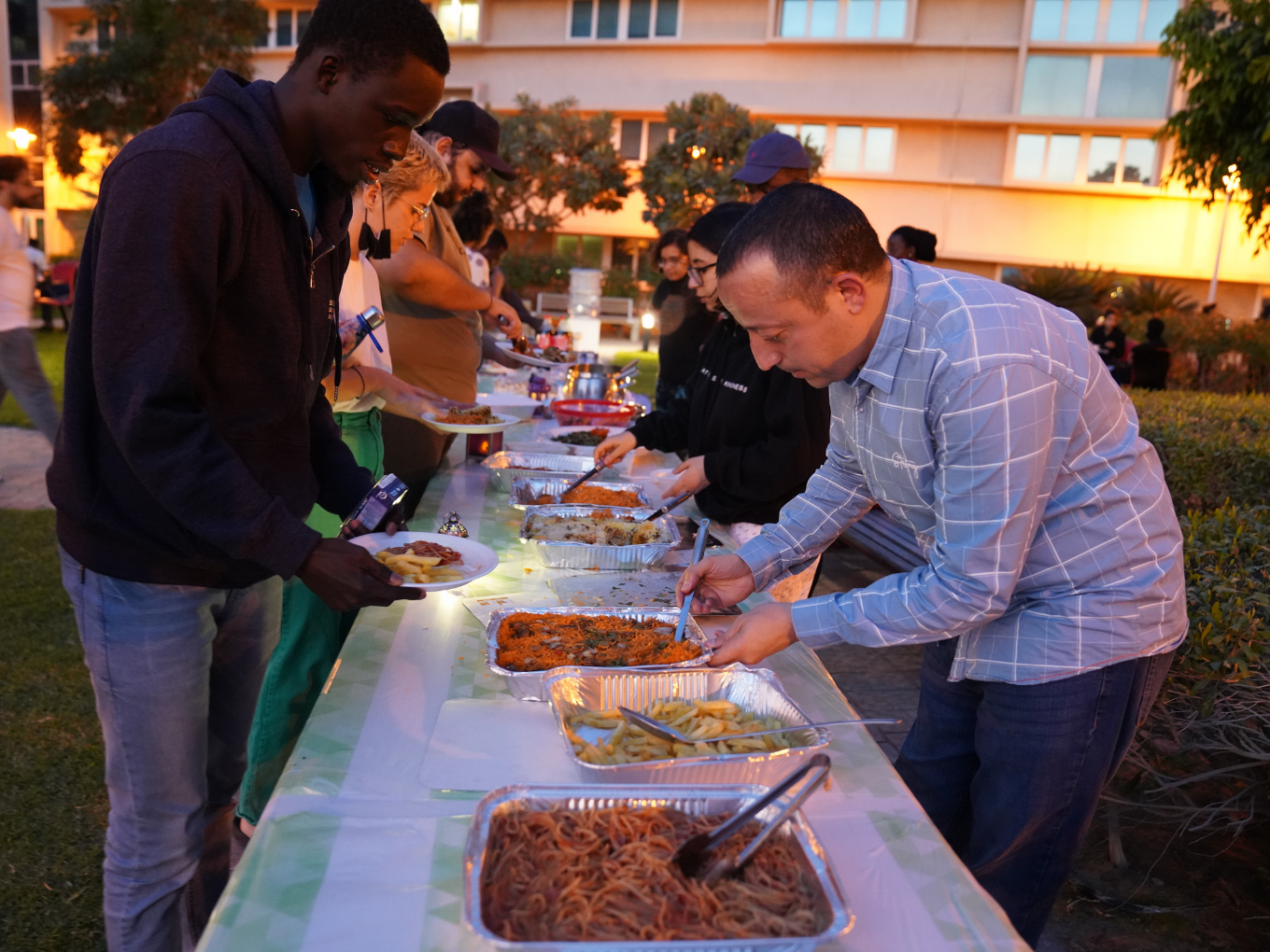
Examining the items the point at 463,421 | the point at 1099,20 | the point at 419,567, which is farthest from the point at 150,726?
the point at 1099,20

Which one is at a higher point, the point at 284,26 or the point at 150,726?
the point at 284,26

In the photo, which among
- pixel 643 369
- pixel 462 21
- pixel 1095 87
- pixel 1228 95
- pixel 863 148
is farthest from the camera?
pixel 462 21

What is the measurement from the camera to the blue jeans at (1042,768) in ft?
5.16

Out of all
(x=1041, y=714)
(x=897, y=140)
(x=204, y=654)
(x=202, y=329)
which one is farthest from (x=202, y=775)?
(x=897, y=140)

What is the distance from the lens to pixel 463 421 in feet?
9.29

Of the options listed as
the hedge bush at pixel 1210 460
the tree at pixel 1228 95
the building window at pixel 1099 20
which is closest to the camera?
the hedge bush at pixel 1210 460

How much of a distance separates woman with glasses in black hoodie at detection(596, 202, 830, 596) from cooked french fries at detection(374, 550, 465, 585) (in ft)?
3.27

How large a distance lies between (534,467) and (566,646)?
150cm

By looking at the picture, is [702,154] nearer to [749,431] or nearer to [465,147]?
[465,147]

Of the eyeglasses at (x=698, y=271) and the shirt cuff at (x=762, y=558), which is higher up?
the eyeglasses at (x=698, y=271)

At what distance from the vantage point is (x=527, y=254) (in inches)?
830

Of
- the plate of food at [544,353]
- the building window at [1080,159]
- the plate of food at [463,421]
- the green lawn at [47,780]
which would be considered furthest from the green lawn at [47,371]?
the building window at [1080,159]

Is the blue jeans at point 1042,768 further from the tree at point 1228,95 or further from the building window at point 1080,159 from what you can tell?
the building window at point 1080,159

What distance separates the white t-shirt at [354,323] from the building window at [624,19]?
70.0ft
